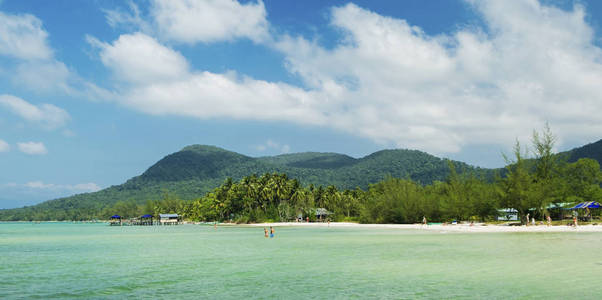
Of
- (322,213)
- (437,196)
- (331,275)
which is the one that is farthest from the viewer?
(322,213)

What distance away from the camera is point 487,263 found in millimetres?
24234

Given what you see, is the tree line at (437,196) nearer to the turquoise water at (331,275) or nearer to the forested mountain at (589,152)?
the turquoise water at (331,275)

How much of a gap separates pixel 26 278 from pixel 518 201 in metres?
54.7

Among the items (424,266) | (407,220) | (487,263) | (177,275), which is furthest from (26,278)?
(407,220)

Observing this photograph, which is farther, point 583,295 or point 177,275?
point 177,275

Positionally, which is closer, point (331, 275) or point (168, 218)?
point (331, 275)

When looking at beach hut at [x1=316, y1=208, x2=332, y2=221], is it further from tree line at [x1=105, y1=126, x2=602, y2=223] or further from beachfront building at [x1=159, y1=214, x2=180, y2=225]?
beachfront building at [x1=159, y1=214, x2=180, y2=225]

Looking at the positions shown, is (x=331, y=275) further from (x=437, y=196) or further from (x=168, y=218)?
(x=168, y=218)

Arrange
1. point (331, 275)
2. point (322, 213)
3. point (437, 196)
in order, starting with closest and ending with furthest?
point (331, 275) < point (437, 196) < point (322, 213)

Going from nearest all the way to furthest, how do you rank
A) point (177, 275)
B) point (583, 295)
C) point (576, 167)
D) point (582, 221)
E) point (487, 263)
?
point (583, 295)
point (177, 275)
point (487, 263)
point (582, 221)
point (576, 167)

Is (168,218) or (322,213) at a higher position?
(322,213)

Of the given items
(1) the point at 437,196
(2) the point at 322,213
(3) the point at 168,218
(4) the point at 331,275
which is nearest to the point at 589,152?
(2) the point at 322,213

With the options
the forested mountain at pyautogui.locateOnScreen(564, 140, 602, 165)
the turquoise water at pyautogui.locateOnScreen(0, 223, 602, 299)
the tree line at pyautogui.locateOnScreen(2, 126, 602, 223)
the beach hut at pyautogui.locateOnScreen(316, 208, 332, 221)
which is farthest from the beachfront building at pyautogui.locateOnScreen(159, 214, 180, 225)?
the forested mountain at pyautogui.locateOnScreen(564, 140, 602, 165)

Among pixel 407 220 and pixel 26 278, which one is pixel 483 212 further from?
pixel 26 278
